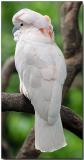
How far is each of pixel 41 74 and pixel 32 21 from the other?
0.19m

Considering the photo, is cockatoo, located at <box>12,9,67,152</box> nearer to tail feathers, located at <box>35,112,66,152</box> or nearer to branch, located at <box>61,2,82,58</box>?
tail feathers, located at <box>35,112,66,152</box>

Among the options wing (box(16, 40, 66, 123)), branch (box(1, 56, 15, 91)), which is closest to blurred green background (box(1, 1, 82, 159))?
branch (box(1, 56, 15, 91))

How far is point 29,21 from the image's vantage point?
181 cm

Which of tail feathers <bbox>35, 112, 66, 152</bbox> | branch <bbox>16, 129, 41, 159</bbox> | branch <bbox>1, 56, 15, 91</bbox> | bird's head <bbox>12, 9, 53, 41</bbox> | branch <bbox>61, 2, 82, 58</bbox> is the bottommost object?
branch <bbox>16, 129, 41, 159</bbox>

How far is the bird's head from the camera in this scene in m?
1.81

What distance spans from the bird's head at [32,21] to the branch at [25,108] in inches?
9.4

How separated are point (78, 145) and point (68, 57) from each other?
334 millimetres

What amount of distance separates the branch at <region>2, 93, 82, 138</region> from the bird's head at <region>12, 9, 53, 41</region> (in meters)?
0.24

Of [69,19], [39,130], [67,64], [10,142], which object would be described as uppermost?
[69,19]

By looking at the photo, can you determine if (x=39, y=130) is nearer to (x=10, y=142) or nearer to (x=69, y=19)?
(x=10, y=142)

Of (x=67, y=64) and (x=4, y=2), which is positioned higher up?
(x=4, y=2)

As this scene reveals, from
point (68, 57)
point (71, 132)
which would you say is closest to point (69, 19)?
point (68, 57)

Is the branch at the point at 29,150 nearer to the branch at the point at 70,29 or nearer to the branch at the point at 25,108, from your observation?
the branch at the point at 25,108

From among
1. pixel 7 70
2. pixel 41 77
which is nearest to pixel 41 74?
pixel 41 77
